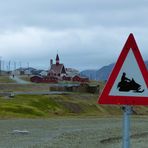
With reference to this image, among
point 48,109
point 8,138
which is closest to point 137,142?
point 8,138

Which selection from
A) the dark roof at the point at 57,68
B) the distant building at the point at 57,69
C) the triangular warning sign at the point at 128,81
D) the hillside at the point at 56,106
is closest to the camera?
the triangular warning sign at the point at 128,81

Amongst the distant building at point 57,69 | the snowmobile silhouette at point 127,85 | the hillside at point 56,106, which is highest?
the distant building at point 57,69

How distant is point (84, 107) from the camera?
68.3 m

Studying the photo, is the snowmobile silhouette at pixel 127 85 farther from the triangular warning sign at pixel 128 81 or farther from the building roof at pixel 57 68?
the building roof at pixel 57 68

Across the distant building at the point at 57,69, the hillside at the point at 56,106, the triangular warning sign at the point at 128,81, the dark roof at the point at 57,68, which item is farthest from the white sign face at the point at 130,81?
the dark roof at the point at 57,68

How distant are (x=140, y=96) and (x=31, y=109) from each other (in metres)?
49.0

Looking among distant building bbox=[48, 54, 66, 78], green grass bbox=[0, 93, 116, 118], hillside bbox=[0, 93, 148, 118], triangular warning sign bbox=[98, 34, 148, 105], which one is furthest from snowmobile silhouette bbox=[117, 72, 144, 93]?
distant building bbox=[48, 54, 66, 78]

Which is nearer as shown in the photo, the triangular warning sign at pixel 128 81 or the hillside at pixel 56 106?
the triangular warning sign at pixel 128 81

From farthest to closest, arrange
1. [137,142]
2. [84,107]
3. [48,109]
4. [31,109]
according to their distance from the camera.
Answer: [84,107], [48,109], [31,109], [137,142]

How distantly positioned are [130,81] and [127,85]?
7 cm

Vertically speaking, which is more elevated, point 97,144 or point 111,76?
point 111,76

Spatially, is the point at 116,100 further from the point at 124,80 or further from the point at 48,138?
the point at 48,138

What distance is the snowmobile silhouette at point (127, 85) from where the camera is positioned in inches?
308

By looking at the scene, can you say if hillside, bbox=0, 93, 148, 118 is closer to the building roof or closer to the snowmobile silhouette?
the snowmobile silhouette
